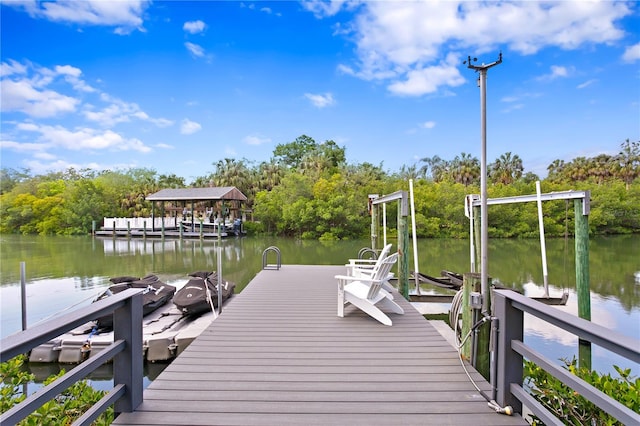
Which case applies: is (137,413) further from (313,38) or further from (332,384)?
(313,38)

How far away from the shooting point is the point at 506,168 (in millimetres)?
39094

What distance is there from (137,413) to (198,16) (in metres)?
28.9

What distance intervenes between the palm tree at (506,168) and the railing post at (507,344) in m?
39.2

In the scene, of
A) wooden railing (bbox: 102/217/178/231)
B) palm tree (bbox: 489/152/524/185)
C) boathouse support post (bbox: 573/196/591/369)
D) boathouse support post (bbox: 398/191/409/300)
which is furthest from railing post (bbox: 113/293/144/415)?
palm tree (bbox: 489/152/524/185)

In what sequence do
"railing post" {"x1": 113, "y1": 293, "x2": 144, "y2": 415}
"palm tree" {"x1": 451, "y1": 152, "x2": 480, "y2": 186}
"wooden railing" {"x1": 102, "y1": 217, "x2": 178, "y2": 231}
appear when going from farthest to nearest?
"palm tree" {"x1": 451, "y1": 152, "x2": 480, "y2": 186}
"wooden railing" {"x1": 102, "y1": 217, "x2": 178, "y2": 231}
"railing post" {"x1": 113, "y1": 293, "x2": 144, "y2": 415}

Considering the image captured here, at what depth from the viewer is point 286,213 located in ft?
87.2

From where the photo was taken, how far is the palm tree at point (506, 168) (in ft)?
123

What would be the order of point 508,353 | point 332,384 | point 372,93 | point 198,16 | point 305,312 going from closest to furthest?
point 508,353, point 332,384, point 305,312, point 198,16, point 372,93

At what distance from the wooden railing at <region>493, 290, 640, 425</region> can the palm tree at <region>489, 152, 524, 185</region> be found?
129ft

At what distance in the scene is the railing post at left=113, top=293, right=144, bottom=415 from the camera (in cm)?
189

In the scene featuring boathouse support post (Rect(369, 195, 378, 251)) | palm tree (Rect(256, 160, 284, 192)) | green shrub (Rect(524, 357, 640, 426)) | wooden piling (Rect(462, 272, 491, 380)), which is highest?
palm tree (Rect(256, 160, 284, 192))

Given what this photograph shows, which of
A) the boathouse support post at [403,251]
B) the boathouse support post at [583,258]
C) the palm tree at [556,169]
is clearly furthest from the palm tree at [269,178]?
the boathouse support post at [583,258]

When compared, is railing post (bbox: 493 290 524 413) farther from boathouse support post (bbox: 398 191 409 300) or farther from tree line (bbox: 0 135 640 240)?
tree line (bbox: 0 135 640 240)

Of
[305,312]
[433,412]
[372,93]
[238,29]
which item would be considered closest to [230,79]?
[238,29]
